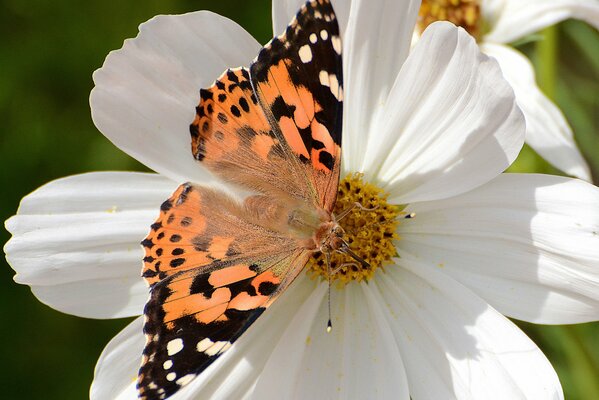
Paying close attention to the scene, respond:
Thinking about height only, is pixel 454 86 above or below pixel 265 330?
above

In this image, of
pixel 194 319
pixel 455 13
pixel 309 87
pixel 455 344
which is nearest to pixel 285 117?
pixel 309 87

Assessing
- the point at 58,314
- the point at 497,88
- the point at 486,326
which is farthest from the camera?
the point at 58,314

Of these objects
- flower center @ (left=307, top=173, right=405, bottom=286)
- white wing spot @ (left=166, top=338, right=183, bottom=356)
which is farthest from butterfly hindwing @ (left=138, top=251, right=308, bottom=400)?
flower center @ (left=307, top=173, right=405, bottom=286)

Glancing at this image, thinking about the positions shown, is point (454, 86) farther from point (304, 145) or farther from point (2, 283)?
point (2, 283)

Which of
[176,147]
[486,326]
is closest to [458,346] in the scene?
[486,326]

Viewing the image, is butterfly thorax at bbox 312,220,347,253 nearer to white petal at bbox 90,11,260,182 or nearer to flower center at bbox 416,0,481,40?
white petal at bbox 90,11,260,182

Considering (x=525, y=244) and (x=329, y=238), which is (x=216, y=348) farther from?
(x=525, y=244)
